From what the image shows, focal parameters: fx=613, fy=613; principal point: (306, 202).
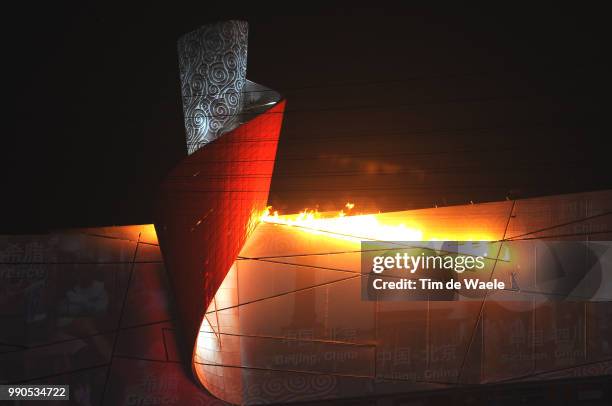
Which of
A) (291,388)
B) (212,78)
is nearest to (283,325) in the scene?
(291,388)

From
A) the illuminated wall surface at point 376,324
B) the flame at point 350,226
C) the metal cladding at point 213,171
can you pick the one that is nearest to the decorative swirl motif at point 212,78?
the metal cladding at point 213,171

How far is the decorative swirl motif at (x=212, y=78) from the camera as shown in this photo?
4.90m

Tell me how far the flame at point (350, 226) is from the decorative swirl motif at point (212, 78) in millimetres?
839

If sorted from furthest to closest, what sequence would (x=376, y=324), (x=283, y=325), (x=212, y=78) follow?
(x=376, y=324)
(x=283, y=325)
(x=212, y=78)

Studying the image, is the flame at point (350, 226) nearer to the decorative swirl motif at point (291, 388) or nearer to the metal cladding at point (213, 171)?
the metal cladding at point (213, 171)

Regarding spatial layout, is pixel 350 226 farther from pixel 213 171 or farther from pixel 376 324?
pixel 213 171

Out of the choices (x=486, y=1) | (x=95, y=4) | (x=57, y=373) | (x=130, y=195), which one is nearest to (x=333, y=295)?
(x=130, y=195)

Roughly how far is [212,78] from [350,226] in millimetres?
1690

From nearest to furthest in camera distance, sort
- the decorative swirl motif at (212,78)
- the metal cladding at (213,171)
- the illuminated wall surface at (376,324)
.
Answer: the metal cladding at (213,171) < the decorative swirl motif at (212,78) < the illuminated wall surface at (376,324)

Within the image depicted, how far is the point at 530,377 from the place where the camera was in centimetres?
559

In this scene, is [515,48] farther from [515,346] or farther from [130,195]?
[130,195]

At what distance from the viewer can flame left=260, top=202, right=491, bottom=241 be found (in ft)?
17.1

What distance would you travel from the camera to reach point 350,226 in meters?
5.27

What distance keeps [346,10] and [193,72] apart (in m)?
1.38
